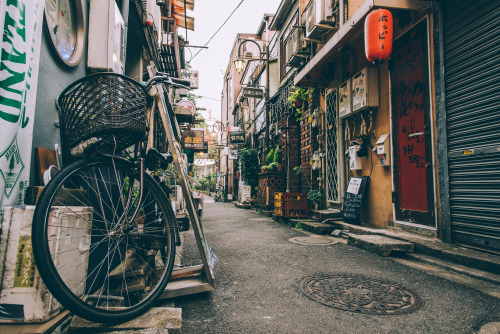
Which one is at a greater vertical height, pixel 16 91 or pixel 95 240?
pixel 16 91

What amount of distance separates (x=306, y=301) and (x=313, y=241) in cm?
283

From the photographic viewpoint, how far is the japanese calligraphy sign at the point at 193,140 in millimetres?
14305

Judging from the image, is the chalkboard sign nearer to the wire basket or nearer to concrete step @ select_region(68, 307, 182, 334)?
concrete step @ select_region(68, 307, 182, 334)

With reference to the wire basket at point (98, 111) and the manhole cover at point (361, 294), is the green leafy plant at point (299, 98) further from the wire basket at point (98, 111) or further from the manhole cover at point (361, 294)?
the wire basket at point (98, 111)

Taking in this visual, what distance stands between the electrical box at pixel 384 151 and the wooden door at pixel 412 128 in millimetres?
166

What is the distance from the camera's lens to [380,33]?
15.0 feet

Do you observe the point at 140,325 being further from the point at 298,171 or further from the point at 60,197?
the point at 298,171

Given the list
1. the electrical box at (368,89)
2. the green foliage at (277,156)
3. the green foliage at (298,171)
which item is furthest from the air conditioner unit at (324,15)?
the green foliage at (277,156)

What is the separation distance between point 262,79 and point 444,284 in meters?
14.4

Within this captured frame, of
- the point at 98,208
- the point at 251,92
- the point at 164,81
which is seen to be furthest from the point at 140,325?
the point at 251,92

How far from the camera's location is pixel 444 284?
2.94 m

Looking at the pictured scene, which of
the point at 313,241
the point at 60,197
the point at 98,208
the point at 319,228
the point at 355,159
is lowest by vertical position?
the point at 313,241

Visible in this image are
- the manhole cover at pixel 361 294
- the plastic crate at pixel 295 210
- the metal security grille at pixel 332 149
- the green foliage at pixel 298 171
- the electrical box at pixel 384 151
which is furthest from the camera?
the green foliage at pixel 298 171

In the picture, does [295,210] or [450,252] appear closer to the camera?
[450,252]
